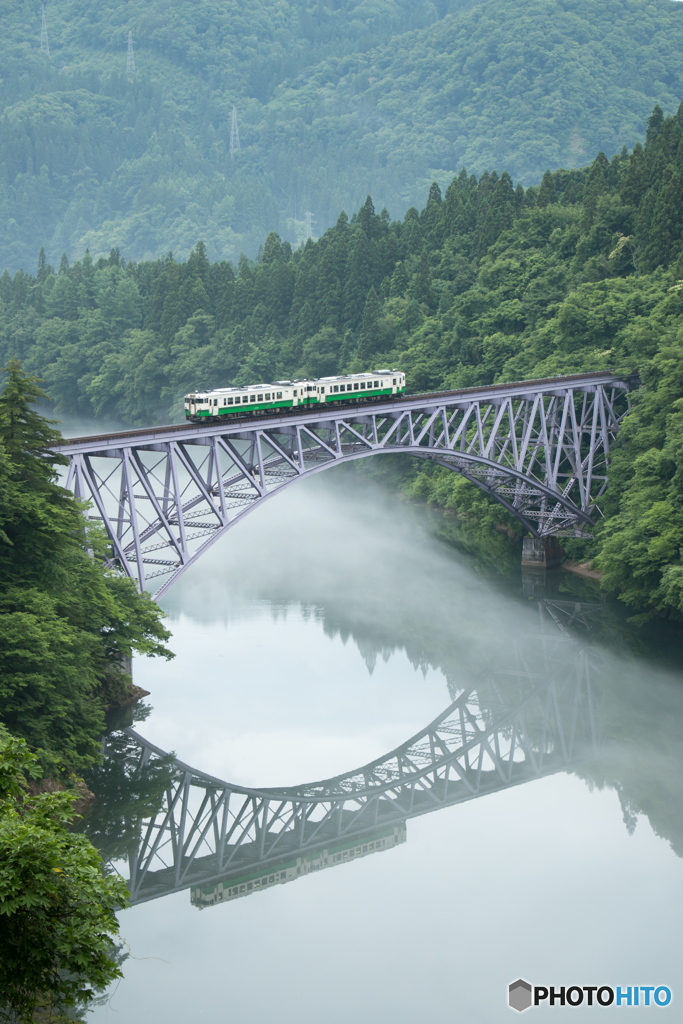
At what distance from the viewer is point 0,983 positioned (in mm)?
22938

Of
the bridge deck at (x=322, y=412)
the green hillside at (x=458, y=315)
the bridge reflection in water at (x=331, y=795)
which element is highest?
the green hillside at (x=458, y=315)

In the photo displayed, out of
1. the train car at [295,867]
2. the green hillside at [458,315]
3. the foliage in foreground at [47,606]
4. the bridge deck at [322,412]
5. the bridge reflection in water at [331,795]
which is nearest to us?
the foliage in foreground at [47,606]

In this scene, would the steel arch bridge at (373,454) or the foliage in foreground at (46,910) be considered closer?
the foliage in foreground at (46,910)

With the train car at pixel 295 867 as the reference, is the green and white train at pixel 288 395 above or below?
above

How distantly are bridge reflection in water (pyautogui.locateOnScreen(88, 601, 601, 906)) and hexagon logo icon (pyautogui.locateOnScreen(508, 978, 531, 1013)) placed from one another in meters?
8.67

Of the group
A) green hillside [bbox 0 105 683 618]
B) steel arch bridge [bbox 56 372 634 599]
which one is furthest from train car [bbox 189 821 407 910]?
green hillside [bbox 0 105 683 618]

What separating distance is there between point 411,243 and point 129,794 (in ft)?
297

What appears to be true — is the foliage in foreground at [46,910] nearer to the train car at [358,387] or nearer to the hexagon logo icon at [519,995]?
the hexagon logo icon at [519,995]

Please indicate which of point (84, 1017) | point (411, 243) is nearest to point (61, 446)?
point (84, 1017)

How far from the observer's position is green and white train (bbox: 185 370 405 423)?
5447cm

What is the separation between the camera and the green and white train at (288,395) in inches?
2144

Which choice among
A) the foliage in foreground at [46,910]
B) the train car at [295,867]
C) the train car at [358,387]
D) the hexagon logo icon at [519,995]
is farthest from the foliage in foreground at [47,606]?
the train car at [358,387]

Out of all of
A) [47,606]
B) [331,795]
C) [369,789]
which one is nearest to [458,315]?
[369,789]
